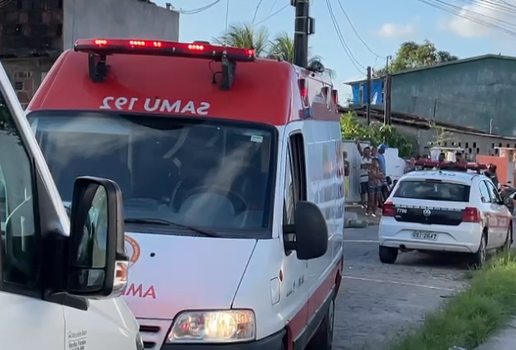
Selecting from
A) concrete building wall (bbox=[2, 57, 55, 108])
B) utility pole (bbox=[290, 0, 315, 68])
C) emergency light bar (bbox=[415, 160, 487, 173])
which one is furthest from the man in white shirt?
concrete building wall (bbox=[2, 57, 55, 108])

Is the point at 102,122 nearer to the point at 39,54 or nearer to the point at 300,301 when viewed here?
the point at 300,301

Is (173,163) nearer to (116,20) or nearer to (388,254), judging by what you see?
(388,254)

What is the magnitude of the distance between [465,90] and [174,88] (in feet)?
164

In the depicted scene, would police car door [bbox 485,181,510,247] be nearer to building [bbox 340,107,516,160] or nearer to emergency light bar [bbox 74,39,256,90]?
emergency light bar [bbox 74,39,256,90]

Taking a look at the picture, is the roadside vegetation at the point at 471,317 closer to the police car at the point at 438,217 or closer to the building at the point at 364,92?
the police car at the point at 438,217

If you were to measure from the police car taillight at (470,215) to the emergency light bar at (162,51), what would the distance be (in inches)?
340

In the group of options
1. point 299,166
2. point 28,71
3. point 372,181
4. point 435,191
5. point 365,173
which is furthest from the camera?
point 365,173

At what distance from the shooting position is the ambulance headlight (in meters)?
4.85

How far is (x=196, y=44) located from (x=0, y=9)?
993 cm

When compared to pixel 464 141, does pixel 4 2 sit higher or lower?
higher

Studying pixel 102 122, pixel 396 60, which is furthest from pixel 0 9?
pixel 396 60

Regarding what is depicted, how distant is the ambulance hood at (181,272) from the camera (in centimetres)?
487

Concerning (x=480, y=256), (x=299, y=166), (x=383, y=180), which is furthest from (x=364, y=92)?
(x=299, y=166)

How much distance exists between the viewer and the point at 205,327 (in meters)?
4.86
